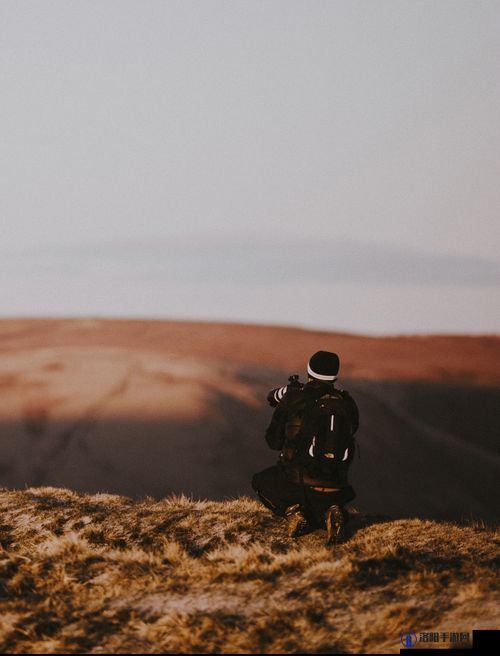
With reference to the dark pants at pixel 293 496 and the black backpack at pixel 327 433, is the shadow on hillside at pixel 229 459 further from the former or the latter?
the black backpack at pixel 327 433

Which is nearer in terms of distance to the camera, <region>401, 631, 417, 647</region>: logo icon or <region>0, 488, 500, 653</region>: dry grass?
<region>401, 631, 417, 647</region>: logo icon

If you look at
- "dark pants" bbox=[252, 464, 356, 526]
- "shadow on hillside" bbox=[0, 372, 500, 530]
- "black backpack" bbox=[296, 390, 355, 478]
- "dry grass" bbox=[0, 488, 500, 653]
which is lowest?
"shadow on hillside" bbox=[0, 372, 500, 530]

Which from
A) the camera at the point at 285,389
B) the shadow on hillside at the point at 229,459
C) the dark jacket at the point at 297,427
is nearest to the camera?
the dark jacket at the point at 297,427

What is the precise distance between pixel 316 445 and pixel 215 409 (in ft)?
44.2

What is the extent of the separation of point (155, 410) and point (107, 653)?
14.6 m

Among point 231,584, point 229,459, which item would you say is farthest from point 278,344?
point 231,584

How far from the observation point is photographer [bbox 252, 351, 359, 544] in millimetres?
4715

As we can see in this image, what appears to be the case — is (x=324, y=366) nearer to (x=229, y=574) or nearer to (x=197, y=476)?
(x=229, y=574)

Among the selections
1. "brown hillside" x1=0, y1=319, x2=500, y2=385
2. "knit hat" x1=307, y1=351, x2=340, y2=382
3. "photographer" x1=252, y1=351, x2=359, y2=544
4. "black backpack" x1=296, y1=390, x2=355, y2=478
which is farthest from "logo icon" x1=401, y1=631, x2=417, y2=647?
"brown hillside" x1=0, y1=319, x2=500, y2=385

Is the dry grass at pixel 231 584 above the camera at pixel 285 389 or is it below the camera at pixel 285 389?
below

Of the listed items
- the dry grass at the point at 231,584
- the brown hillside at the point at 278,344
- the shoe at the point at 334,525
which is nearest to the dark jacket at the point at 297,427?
the shoe at the point at 334,525

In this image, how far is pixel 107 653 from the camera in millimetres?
3211

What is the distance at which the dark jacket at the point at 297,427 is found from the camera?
4871mm

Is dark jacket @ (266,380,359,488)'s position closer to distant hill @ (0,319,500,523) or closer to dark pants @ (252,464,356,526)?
dark pants @ (252,464,356,526)
